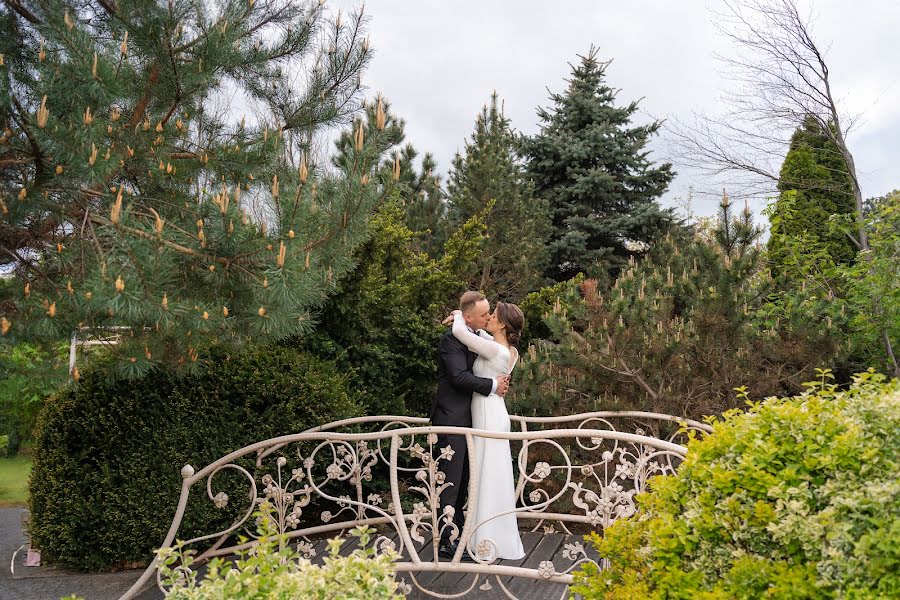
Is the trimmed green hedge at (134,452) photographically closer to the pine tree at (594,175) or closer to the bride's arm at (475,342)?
the bride's arm at (475,342)

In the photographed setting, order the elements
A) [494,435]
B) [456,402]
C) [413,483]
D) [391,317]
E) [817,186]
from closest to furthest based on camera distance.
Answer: [494,435], [456,402], [413,483], [391,317], [817,186]

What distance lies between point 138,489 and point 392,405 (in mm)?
2608

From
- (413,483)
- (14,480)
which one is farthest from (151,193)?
(14,480)

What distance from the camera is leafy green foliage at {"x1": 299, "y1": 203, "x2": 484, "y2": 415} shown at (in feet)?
21.1

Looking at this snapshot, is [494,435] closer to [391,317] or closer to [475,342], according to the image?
[475,342]

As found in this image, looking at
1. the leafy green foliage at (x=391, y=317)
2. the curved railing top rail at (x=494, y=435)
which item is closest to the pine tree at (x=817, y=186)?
the leafy green foliage at (x=391, y=317)

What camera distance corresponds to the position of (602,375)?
5.81 meters

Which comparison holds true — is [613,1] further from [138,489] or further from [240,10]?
[138,489]

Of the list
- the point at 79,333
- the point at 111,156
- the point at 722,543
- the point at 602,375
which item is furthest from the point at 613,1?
the point at 722,543

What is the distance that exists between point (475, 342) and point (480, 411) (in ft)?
1.58

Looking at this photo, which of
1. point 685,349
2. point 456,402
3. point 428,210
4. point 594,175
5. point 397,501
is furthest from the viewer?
point 594,175

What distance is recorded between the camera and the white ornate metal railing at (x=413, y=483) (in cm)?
366

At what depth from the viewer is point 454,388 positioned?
189 inches

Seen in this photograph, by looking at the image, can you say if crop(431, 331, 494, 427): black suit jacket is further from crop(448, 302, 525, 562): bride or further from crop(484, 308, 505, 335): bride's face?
crop(484, 308, 505, 335): bride's face
